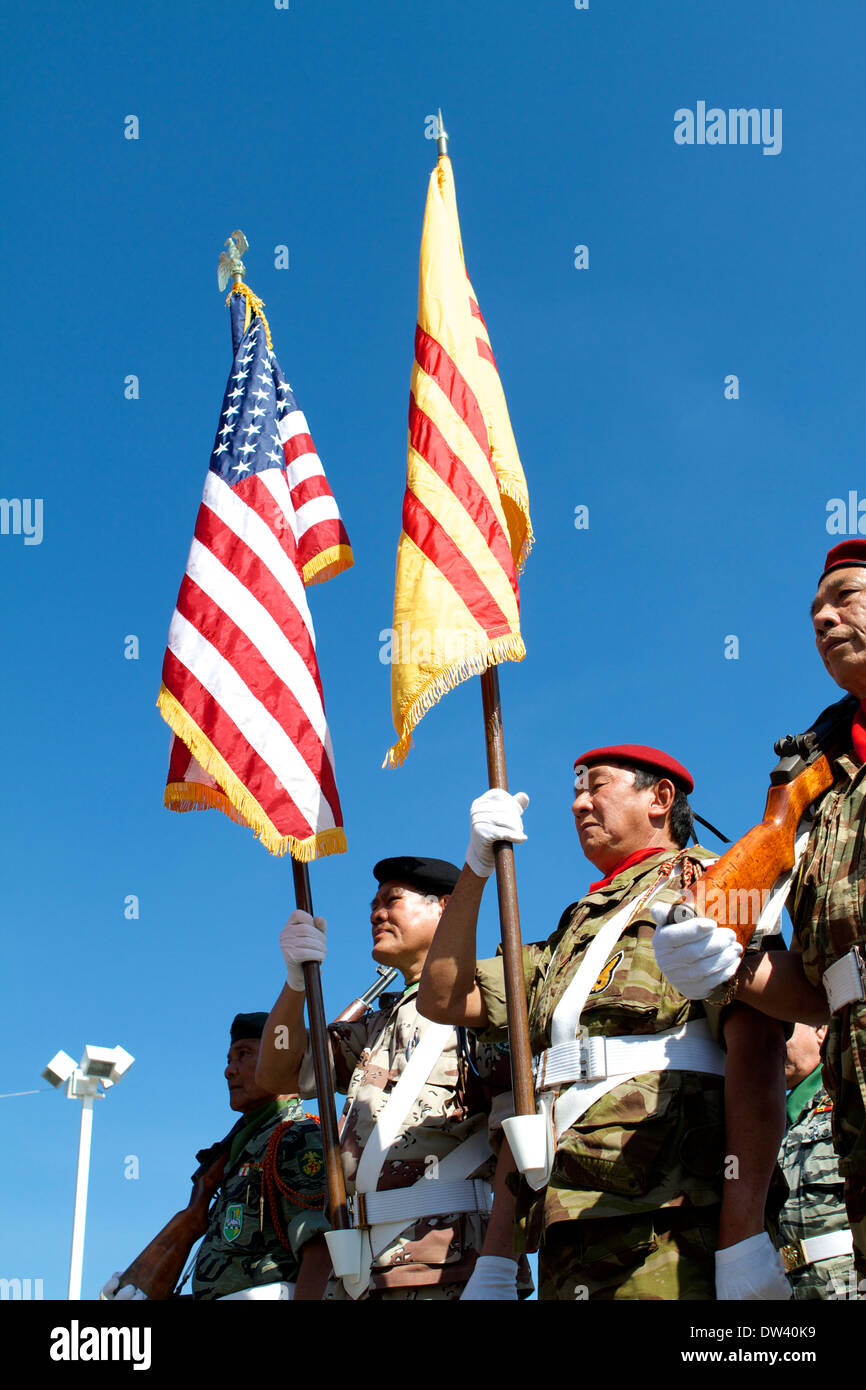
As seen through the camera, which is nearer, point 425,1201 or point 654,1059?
point 654,1059

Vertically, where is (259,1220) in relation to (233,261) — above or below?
below

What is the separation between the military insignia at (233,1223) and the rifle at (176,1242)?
17.3 inches

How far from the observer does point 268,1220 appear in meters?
6.19

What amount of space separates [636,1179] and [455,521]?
2549mm

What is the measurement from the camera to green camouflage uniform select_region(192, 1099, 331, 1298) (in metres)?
6.06

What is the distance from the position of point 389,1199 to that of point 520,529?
268cm

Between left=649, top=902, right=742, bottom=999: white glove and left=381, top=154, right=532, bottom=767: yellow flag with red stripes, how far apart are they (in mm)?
1661

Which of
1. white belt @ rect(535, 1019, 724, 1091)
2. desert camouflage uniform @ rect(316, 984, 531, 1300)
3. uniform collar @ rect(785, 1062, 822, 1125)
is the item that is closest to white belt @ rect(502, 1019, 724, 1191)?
white belt @ rect(535, 1019, 724, 1091)

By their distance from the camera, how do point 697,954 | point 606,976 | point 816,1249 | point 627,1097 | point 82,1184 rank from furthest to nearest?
point 82,1184 → point 816,1249 → point 606,976 → point 627,1097 → point 697,954

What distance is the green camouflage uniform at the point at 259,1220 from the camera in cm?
606

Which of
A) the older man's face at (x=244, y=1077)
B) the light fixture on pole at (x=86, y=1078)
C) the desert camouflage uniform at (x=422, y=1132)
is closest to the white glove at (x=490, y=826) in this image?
the desert camouflage uniform at (x=422, y=1132)

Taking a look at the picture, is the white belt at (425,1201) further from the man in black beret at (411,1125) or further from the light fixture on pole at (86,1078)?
the light fixture on pole at (86,1078)

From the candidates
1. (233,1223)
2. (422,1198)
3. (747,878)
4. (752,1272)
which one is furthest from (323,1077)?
(747,878)

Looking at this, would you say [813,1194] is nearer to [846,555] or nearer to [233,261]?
[846,555]
